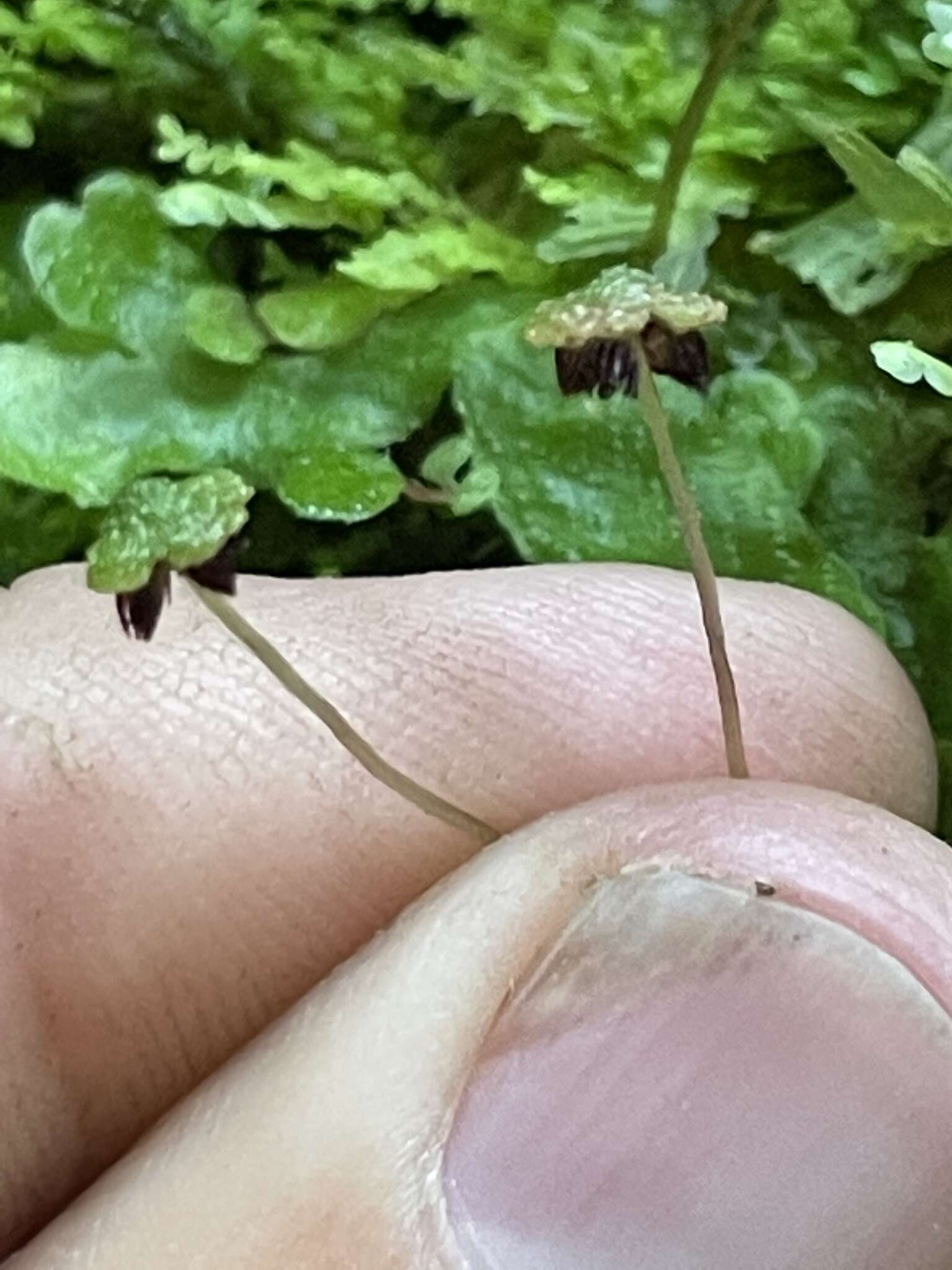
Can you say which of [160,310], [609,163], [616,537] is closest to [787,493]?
[616,537]

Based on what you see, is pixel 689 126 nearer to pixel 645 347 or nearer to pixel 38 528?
pixel 645 347

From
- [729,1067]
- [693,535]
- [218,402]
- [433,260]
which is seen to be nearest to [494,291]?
[433,260]

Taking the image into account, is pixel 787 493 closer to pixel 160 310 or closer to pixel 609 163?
pixel 609 163

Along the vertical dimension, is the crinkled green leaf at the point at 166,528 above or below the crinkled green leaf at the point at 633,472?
above

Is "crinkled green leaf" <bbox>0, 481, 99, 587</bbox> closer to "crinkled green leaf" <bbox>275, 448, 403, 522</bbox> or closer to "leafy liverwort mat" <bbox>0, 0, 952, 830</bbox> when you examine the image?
"leafy liverwort mat" <bbox>0, 0, 952, 830</bbox>

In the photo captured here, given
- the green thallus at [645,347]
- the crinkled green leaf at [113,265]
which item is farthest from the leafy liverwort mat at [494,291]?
the green thallus at [645,347]

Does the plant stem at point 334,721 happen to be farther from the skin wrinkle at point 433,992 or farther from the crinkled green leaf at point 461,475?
the crinkled green leaf at point 461,475
